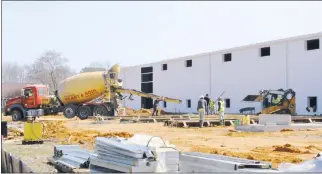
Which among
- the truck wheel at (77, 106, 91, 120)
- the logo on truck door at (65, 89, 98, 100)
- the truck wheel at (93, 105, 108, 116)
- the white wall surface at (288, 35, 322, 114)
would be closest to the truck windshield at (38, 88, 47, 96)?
A: the logo on truck door at (65, 89, 98, 100)

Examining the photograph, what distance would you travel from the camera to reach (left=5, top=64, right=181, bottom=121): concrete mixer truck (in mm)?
31438

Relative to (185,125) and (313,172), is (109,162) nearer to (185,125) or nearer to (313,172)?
(313,172)

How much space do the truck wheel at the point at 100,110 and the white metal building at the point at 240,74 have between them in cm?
1256

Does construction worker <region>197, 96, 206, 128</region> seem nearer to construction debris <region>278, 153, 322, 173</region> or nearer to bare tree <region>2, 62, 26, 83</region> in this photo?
construction debris <region>278, 153, 322, 173</region>

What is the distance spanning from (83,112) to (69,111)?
0.99 metres

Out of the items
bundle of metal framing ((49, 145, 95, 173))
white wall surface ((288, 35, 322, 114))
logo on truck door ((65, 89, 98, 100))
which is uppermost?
white wall surface ((288, 35, 322, 114))

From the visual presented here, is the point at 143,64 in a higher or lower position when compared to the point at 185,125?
higher

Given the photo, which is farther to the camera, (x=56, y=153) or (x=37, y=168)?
(x=56, y=153)

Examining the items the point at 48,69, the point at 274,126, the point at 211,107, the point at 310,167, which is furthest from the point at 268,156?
the point at 48,69

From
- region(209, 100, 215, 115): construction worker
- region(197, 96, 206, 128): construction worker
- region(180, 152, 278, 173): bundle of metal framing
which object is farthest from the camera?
region(209, 100, 215, 115): construction worker

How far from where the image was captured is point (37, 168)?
419 inches

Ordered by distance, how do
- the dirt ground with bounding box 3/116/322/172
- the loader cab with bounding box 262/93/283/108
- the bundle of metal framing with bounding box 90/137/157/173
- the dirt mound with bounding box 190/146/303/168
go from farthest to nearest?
the loader cab with bounding box 262/93/283/108 < the dirt ground with bounding box 3/116/322/172 < the dirt mound with bounding box 190/146/303/168 < the bundle of metal framing with bounding box 90/137/157/173

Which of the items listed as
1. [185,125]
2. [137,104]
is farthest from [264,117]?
[137,104]

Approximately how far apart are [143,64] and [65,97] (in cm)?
2137
